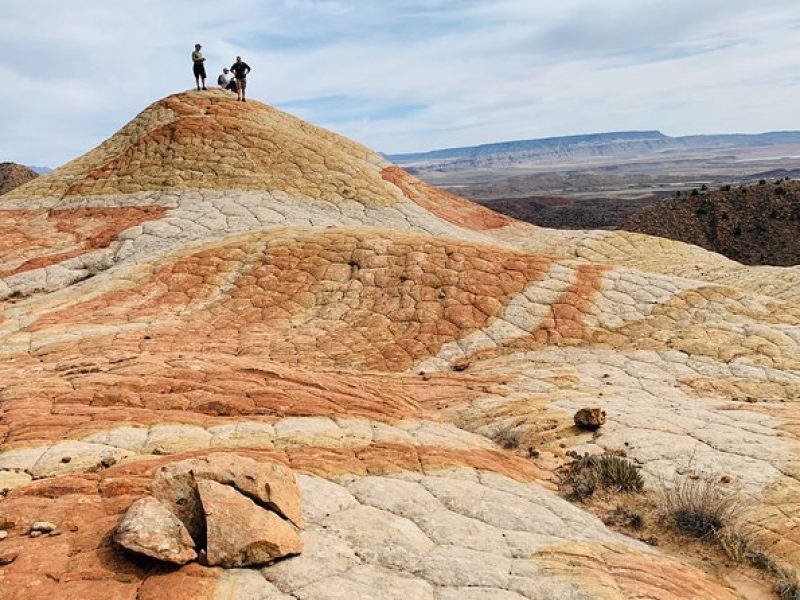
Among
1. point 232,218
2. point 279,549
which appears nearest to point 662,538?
point 279,549

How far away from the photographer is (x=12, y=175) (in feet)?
389

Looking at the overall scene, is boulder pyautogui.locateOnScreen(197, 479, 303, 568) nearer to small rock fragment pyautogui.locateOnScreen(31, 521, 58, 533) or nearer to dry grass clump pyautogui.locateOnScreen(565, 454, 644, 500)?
small rock fragment pyautogui.locateOnScreen(31, 521, 58, 533)

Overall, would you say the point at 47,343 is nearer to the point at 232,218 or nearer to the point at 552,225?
the point at 232,218

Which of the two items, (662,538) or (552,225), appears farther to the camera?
(552,225)

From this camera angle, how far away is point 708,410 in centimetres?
1341

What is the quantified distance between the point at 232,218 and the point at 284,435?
19512 mm

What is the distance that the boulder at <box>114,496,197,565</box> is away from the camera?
5.72 metres

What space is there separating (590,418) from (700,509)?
11.2ft

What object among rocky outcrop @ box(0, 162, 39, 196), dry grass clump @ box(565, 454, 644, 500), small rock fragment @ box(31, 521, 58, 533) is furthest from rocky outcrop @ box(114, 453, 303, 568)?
rocky outcrop @ box(0, 162, 39, 196)

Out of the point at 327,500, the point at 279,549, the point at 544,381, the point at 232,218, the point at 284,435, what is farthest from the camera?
the point at 232,218

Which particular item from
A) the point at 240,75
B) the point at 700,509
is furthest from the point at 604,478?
the point at 240,75

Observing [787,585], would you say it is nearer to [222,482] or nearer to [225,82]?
[222,482]

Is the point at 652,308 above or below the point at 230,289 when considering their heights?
below

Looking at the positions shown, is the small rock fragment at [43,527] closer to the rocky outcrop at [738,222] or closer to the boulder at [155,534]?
the boulder at [155,534]
